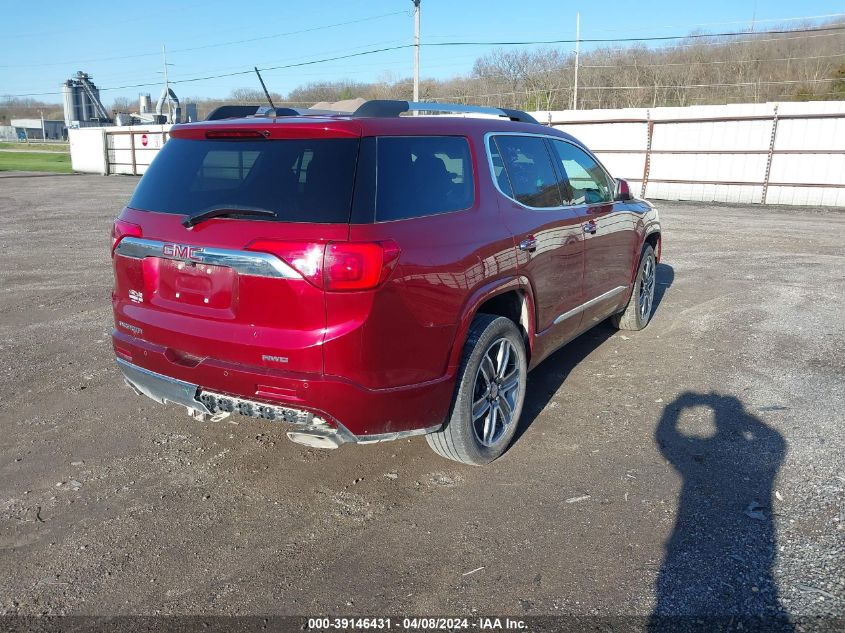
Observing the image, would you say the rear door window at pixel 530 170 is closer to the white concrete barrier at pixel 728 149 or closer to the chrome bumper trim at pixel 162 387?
the chrome bumper trim at pixel 162 387

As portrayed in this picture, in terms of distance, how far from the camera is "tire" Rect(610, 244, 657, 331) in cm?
609

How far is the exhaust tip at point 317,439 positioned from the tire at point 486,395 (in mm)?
648

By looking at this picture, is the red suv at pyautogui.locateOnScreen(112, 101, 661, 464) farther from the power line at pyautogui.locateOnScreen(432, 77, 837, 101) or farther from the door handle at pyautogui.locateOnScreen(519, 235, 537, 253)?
the power line at pyautogui.locateOnScreen(432, 77, 837, 101)

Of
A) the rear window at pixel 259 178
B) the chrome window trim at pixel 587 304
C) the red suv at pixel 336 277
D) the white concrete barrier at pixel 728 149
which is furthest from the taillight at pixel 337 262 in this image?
the white concrete barrier at pixel 728 149

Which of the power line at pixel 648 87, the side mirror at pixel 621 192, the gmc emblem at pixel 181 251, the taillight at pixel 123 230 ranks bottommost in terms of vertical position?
the gmc emblem at pixel 181 251

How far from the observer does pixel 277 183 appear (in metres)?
3.01

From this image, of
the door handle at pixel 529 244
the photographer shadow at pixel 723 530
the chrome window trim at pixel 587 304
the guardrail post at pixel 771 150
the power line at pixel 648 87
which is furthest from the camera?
the power line at pixel 648 87

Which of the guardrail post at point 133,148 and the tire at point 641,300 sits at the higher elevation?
the guardrail post at point 133,148

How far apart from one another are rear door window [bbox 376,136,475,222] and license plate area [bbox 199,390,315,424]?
0.96 m

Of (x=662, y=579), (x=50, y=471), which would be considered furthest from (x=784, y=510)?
(x=50, y=471)

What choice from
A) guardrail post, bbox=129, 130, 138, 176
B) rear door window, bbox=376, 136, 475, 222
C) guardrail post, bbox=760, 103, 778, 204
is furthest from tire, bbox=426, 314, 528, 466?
guardrail post, bbox=129, 130, 138, 176

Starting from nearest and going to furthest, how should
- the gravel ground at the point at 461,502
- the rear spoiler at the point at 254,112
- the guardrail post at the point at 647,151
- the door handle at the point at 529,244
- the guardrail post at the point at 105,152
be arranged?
1. the gravel ground at the point at 461,502
2. the rear spoiler at the point at 254,112
3. the door handle at the point at 529,244
4. the guardrail post at the point at 647,151
5. the guardrail post at the point at 105,152

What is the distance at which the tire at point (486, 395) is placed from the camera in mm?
3398

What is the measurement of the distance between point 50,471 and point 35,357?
2.19 meters
